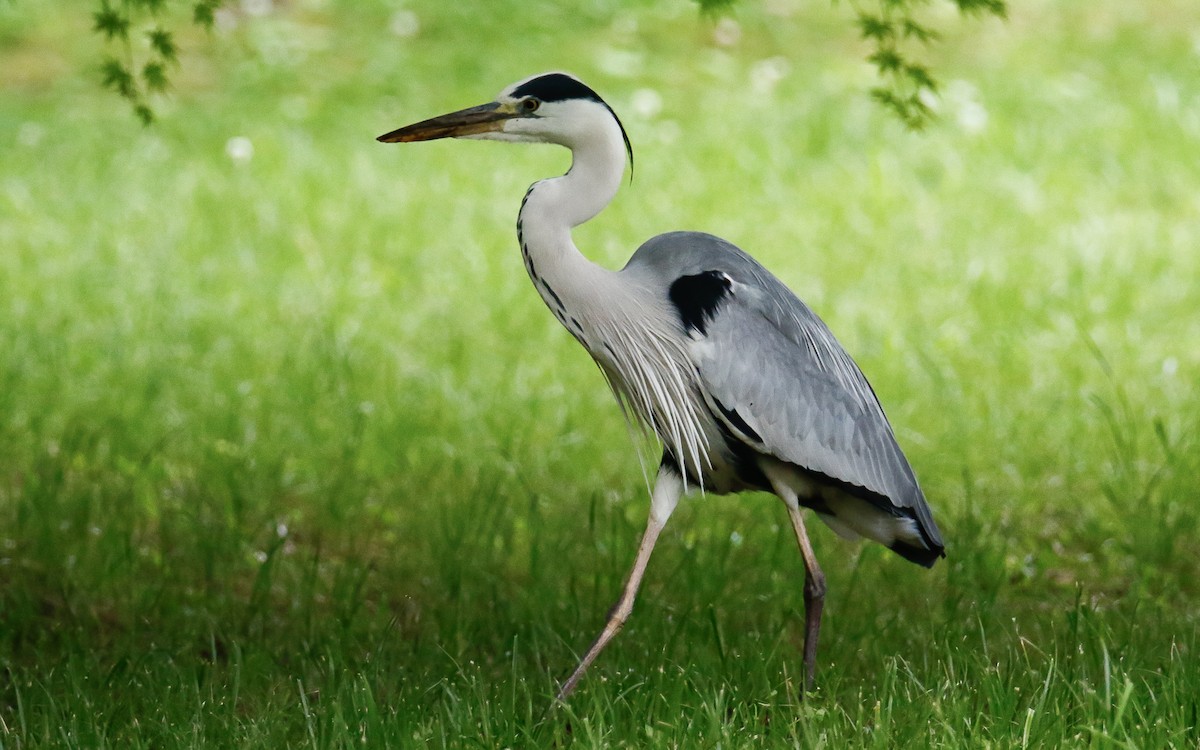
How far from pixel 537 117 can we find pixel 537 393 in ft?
11.3

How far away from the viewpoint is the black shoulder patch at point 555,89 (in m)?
4.18

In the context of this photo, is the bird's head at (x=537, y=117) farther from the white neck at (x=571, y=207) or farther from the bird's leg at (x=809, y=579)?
the bird's leg at (x=809, y=579)

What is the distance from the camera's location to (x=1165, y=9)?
13641mm

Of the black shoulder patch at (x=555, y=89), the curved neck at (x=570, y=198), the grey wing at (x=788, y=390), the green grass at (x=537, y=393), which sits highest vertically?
the black shoulder patch at (x=555, y=89)

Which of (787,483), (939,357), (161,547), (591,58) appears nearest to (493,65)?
(591,58)

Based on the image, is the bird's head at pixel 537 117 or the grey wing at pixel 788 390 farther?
the grey wing at pixel 788 390

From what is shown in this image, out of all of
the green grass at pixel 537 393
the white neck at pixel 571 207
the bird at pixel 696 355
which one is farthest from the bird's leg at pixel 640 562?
the white neck at pixel 571 207

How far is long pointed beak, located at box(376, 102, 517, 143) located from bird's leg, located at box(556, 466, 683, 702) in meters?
1.07

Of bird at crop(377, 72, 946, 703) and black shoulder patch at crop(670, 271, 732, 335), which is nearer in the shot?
bird at crop(377, 72, 946, 703)

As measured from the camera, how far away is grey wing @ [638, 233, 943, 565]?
435 centimetres

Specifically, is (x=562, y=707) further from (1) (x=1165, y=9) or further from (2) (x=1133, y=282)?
(1) (x=1165, y=9)

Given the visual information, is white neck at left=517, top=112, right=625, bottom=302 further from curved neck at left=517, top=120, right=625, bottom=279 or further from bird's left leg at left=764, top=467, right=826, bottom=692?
bird's left leg at left=764, top=467, right=826, bottom=692

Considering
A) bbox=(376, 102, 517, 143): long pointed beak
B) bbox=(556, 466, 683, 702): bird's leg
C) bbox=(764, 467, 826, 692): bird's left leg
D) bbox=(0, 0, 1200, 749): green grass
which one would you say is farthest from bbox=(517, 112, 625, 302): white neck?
bbox=(0, 0, 1200, 749): green grass

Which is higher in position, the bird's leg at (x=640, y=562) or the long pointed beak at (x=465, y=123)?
the long pointed beak at (x=465, y=123)
